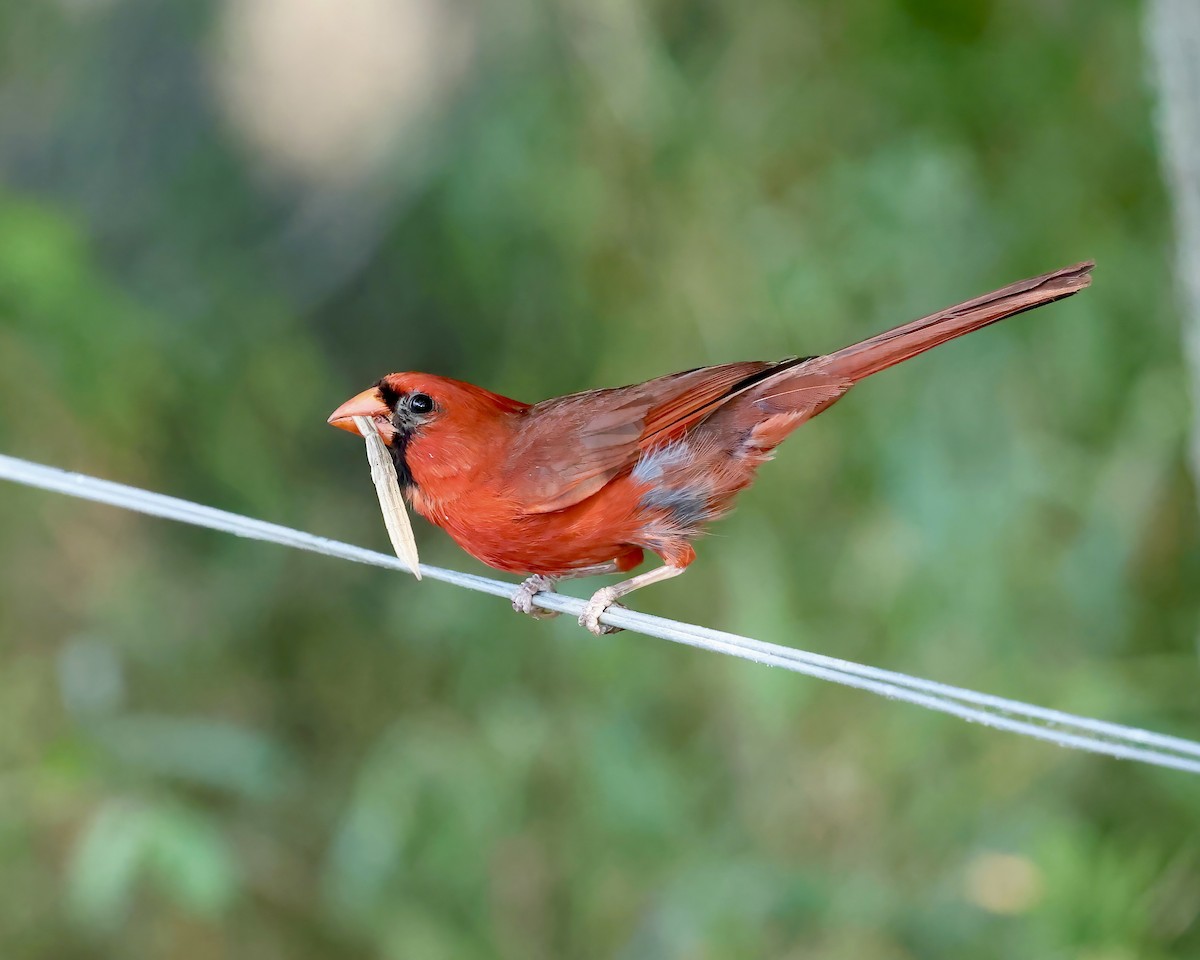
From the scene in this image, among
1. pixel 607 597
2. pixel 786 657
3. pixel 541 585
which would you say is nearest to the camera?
pixel 786 657

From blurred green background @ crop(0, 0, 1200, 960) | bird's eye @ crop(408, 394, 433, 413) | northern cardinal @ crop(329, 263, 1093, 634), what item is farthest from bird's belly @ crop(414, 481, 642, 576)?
blurred green background @ crop(0, 0, 1200, 960)

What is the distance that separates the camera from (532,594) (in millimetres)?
2195

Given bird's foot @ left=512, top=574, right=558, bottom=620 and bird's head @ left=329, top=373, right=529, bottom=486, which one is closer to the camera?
bird's foot @ left=512, top=574, right=558, bottom=620

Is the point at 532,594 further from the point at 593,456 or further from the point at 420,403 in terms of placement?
the point at 420,403

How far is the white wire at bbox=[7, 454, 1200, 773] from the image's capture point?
135 centimetres

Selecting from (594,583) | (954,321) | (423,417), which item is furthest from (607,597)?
(594,583)

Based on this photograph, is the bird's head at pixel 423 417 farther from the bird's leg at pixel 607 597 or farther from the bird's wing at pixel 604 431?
the bird's leg at pixel 607 597

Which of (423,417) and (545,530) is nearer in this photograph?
(545,530)

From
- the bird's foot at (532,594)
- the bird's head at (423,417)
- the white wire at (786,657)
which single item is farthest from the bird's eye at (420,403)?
the white wire at (786,657)

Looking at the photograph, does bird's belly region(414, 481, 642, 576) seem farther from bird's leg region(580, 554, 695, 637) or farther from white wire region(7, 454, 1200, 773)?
white wire region(7, 454, 1200, 773)

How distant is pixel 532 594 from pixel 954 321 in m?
0.80

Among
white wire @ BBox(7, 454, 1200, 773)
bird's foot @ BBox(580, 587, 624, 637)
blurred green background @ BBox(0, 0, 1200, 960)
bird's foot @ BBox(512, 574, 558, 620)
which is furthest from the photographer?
blurred green background @ BBox(0, 0, 1200, 960)

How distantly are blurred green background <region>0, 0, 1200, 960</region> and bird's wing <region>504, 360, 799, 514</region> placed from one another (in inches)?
49.5

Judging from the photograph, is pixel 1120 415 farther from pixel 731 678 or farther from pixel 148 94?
pixel 148 94
